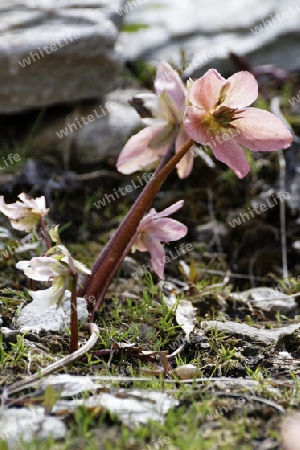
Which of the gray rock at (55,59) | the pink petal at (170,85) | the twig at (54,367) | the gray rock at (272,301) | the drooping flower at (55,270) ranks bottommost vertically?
the gray rock at (272,301)

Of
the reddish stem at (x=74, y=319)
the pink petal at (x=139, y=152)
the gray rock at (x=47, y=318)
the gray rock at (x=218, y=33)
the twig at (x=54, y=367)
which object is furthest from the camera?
the gray rock at (x=218, y=33)

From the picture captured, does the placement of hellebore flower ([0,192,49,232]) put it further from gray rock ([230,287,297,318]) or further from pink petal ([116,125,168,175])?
gray rock ([230,287,297,318])

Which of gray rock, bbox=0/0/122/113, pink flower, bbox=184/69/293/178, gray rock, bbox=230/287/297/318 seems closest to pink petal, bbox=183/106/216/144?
pink flower, bbox=184/69/293/178

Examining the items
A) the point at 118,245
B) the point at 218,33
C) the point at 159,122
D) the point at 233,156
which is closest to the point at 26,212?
the point at 118,245

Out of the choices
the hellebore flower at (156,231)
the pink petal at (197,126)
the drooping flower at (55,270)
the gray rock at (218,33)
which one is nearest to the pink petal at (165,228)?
the hellebore flower at (156,231)

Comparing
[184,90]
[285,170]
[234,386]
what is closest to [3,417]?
[234,386]

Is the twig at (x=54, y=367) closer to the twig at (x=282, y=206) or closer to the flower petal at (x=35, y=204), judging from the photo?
the flower petal at (x=35, y=204)

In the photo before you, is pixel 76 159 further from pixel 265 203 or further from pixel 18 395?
pixel 18 395
